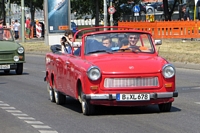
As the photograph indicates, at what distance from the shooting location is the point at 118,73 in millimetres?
11469

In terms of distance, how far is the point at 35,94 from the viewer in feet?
53.5

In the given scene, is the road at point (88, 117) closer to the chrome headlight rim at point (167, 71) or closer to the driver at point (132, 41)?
the chrome headlight rim at point (167, 71)

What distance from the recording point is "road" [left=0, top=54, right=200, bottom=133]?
10.2 meters

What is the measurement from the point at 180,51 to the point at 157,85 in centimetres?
2275

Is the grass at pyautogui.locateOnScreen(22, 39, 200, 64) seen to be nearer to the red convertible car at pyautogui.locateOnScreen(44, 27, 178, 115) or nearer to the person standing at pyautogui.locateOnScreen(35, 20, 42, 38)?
the red convertible car at pyautogui.locateOnScreen(44, 27, 178, 115)

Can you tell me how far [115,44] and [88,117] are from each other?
173 centimetres

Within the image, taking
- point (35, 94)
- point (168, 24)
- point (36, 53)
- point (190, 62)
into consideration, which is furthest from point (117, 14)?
point (35, 94)

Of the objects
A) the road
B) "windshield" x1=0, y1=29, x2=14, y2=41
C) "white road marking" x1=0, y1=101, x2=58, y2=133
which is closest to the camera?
the road

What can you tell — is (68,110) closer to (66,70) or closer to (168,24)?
(66,70)

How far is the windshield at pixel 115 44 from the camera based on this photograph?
12.7 m

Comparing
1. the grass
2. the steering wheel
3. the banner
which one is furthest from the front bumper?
the banner

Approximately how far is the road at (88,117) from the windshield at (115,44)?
1083 mm

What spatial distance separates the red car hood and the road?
2.52 feet

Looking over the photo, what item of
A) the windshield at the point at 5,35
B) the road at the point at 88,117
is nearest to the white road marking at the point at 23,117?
the road at the point at 88,117
